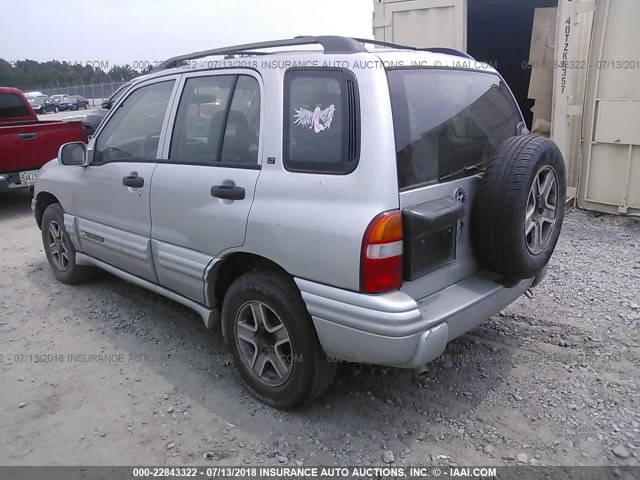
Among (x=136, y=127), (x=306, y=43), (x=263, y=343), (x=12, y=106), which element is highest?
(x=306, y=43)

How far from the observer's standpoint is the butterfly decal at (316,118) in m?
2.57

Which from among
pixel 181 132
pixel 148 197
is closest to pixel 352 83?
pixel 181 132

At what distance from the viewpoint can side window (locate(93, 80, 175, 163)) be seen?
3559mm

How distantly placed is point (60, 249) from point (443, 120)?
12.5ft

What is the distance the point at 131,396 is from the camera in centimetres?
317

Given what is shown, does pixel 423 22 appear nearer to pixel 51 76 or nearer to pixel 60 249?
pixel 60 249

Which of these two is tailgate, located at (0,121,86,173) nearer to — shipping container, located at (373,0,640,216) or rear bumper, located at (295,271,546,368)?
shipping container, located at (373,0,640,216)

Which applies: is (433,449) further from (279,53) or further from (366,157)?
(279,53)

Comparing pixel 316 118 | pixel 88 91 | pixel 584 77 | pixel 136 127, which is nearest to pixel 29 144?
pixel 136 127

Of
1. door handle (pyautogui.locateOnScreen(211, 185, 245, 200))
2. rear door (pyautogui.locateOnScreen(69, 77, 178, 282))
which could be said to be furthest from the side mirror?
door handle (pyautogui.locateOnScreen(211, 185, 245, 200))

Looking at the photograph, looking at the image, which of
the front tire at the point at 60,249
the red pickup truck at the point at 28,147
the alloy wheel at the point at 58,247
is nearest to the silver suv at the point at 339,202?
the front tire at the point at 60,249

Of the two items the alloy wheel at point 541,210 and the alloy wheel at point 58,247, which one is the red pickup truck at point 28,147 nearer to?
the alloy wheel at point 58,247

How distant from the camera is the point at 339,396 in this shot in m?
Answer: 3.10

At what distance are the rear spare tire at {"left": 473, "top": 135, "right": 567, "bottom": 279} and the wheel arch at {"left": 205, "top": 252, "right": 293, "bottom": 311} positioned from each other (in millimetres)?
1132
